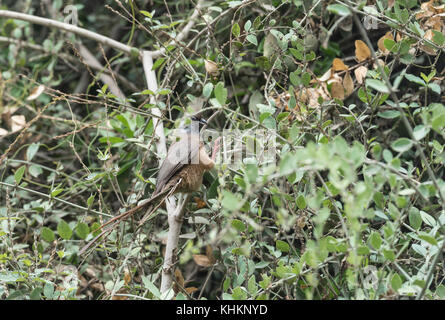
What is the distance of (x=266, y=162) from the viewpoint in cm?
207

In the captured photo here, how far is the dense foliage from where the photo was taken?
1.70 meters

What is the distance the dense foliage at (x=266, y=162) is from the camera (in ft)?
5.57

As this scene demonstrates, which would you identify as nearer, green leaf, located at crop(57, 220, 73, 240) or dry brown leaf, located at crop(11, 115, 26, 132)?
green leaf, located at crop(57, 220, 73, 240)

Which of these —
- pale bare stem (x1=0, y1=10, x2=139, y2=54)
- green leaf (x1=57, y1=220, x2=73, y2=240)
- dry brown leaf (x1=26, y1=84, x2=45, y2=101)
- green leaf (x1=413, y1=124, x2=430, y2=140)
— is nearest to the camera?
green leaf (x1=413, y1=124, x2=430, y2=140)

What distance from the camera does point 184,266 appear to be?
3.45m

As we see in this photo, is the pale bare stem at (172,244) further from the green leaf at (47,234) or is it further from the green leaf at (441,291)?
the green leaf at (441,291)

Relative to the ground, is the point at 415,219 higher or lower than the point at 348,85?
lower

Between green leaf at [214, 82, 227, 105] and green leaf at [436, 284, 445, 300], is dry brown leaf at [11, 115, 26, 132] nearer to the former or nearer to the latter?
green leaf at [214, 82, 227, 105]

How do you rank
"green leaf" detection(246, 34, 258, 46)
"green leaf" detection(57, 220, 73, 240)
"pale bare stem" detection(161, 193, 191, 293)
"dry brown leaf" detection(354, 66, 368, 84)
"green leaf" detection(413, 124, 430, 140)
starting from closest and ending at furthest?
"green leaf" detection(413, 124, 430, 140)
"green leaf" detection(57, 220, 73, 240)
"pale bare stem" detection(161, 193, 191, 293)
"green leaf" detection(246, 34, 258, 46)
"dry brown leaf" detection(354, 66, 368, 84)

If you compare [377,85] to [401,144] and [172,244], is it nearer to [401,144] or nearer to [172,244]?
[401,144]

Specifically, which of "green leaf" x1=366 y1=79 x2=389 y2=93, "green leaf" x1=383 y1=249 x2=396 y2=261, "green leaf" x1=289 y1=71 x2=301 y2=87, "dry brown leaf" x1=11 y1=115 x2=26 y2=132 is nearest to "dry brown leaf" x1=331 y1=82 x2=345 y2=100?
"green leaf" x1=289 y1=71 x2=301 y2=87

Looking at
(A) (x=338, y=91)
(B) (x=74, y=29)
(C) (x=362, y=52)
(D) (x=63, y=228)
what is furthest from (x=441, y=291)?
(B) (x=74, y=29)

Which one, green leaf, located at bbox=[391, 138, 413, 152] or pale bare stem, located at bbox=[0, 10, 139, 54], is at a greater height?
green leaf, located at bbox=[391, 138, 413, 152]

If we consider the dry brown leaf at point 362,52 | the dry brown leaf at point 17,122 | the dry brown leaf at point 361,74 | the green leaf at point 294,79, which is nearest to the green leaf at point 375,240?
the green leaf at point 294,79
